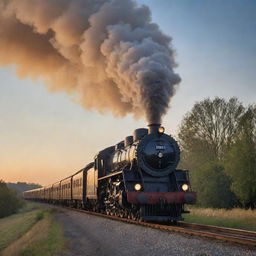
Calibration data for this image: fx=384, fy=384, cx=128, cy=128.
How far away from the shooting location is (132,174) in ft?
49.2

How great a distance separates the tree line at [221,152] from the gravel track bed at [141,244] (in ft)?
45.9

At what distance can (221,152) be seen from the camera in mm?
34719

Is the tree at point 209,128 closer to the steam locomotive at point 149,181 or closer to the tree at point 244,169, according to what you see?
the tree at point 244,169

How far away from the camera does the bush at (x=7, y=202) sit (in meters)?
40.7

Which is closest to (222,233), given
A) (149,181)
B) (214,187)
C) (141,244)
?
(141,244)

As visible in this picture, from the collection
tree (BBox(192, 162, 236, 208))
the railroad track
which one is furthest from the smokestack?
tree (BBox(192, 162, 236, 208))

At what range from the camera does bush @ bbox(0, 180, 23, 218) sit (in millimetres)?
40688

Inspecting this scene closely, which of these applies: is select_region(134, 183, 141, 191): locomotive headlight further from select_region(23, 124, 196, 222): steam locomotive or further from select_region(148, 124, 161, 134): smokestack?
select_region(148, 124, 161, 134): smokestack

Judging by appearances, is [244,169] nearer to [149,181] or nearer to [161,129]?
[161,129]

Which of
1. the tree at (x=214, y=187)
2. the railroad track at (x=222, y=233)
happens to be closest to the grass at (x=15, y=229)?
the railroad track at (x=222, y=233)

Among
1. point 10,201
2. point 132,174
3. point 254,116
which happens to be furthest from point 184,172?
point 10,201

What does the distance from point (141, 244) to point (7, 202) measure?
3575 centimetres

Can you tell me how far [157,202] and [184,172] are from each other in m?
2.52

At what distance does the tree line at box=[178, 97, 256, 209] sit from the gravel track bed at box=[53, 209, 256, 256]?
14.0 metres
